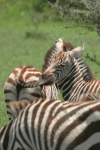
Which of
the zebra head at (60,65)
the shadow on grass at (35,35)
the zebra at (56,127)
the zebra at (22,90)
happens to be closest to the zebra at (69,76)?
the zebra head at (60,65)

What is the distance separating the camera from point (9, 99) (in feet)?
12.7

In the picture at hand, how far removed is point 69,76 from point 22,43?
50.7 feet

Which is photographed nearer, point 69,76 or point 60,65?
point 60,65

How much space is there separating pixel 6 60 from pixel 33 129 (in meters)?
11.8

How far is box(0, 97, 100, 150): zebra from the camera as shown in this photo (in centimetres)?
169

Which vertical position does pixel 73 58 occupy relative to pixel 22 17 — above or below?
below

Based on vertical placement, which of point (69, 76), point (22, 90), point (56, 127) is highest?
point (69, 76)

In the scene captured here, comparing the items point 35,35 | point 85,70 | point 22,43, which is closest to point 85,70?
point 85,70

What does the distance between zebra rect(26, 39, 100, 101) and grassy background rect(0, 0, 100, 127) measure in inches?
83.5

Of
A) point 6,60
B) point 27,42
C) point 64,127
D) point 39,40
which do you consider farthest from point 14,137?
point 39,40

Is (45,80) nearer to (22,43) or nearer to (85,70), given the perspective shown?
(85,70)

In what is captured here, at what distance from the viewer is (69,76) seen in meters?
4.05

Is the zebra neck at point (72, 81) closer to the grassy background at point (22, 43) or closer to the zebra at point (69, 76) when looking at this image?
the zebra at point (69, 76)

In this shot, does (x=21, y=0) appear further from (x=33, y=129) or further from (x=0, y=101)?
(x=33, y=129)
